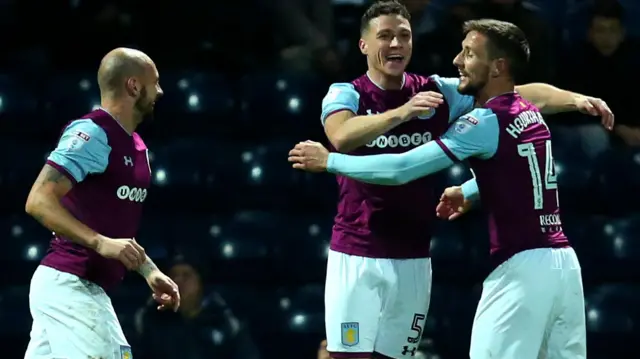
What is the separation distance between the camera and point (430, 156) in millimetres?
6035

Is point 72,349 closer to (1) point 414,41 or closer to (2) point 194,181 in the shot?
(2) point 194,181

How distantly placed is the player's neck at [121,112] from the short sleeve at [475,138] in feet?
4.76

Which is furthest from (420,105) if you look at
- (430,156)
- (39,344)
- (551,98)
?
(39,344)

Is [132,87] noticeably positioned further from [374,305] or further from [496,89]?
[496,89]

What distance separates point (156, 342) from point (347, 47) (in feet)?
8.32

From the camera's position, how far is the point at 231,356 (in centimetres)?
851

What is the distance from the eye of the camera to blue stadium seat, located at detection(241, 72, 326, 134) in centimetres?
948

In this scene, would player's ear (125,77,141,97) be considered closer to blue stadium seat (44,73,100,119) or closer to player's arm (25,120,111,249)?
player's arm (25,120,111,249)

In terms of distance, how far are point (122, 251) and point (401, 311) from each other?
4.70 feet

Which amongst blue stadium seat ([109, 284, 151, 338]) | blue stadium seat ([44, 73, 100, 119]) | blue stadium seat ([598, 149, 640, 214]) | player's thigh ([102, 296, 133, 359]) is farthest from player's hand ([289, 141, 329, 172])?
blue stadium seat ([44, 73, 100, 119])

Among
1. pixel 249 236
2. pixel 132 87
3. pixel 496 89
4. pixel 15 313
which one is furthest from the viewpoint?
pixel 249 236

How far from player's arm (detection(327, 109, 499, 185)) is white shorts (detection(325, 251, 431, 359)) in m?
0.54

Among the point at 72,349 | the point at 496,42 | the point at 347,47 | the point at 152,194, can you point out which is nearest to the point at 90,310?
the point at 72,349

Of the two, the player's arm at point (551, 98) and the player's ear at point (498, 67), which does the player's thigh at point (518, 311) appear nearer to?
the player's ear at point (498, 67)
